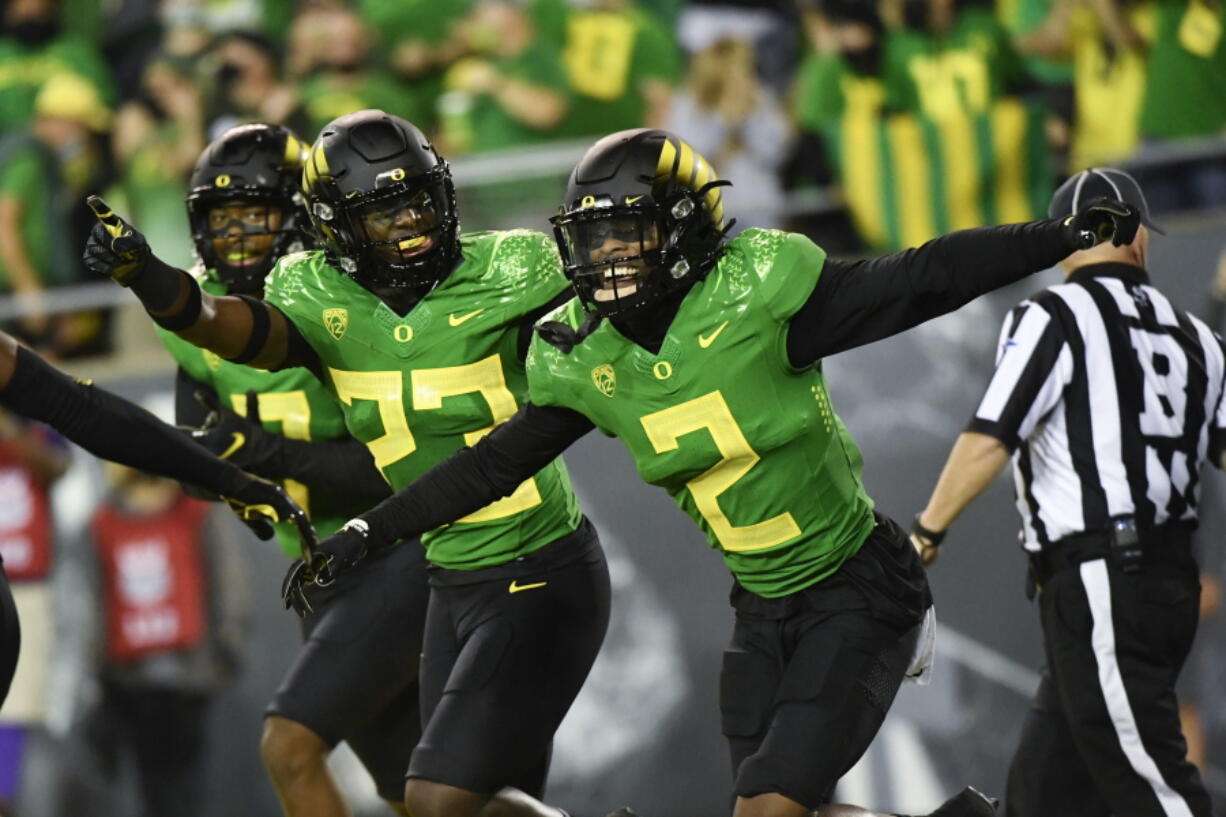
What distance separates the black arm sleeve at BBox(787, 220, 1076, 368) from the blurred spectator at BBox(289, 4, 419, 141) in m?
3.81

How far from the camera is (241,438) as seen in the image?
461 cm

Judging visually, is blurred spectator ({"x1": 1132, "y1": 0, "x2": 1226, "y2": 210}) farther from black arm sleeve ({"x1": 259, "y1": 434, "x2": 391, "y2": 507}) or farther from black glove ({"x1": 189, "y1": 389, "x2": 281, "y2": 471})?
black glove ({"x1": 189, "y1": 389, "x2": 281, "y2": 471})

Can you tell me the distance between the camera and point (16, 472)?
278 inches

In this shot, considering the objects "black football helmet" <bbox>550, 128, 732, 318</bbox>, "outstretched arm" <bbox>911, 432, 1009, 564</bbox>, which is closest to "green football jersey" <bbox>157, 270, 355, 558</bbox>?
"black football helmet" <bbox>550, 128, 732, 318</bbox>

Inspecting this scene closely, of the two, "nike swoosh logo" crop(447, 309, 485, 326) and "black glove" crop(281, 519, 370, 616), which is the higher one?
"nike swoosh logo" crop(447, 309, 485, 326)

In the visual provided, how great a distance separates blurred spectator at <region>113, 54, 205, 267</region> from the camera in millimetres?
7191

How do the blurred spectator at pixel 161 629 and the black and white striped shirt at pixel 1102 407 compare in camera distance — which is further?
the blurred spectator at pixel 161 629

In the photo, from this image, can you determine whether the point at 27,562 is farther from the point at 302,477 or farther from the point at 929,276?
the point at 929,276

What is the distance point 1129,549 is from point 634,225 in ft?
5.37

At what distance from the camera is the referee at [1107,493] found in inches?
172

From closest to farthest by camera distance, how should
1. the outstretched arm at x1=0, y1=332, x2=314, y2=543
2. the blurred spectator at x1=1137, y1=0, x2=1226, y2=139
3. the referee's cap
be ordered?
the outstretched arm at x1=0, y1=332, x2=314, y2=543, the referee's cap, the blurred spectator at x1=1137, y1=0, x2=1226, y2=139

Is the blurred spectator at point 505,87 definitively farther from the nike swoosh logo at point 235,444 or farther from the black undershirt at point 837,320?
the black undershirt at point 837,320

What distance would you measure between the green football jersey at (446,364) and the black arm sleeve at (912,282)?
2.55 feet

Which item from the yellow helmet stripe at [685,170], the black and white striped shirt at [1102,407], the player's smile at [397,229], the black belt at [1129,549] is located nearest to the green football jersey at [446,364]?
the player's smile at [397,229]
